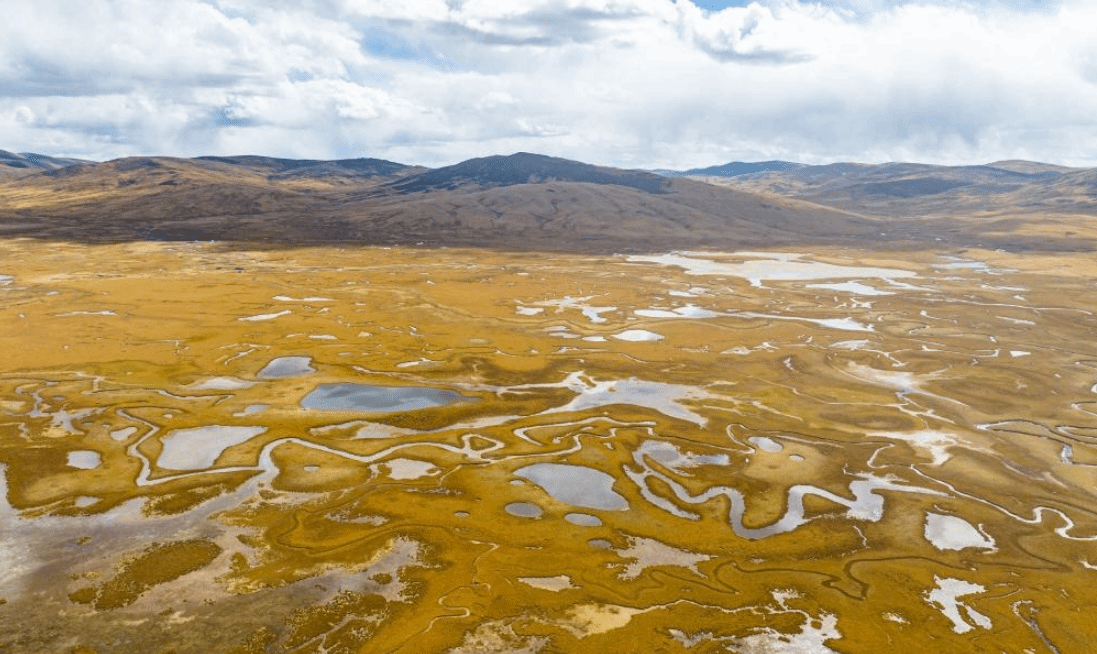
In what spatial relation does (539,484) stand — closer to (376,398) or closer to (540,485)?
(540,485)

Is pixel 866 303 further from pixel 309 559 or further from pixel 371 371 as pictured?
pixel 309 559

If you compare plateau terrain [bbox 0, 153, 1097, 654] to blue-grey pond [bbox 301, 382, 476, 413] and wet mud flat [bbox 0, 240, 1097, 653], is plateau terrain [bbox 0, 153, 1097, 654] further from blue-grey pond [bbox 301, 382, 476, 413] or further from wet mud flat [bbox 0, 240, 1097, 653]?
blue-grey pond [bbox 301, 382, 476, 413]

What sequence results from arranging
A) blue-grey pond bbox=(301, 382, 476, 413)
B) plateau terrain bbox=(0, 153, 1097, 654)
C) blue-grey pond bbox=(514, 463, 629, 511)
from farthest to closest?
1. blue-grey pond bbox=(301, 382, 476, 413)
2. blue-grey pond bbox=(514, 463, 629, 511)
3. plateau terrain bbox=(0, 153, 1097, 654)

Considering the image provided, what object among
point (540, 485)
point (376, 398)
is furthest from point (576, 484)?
point (376, 398)

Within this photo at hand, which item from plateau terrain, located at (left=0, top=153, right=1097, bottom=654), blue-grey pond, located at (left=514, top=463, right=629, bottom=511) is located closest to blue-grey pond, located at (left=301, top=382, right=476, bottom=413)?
plateau terrain, located at (left=0, top=153, right=1097, bottom=654)

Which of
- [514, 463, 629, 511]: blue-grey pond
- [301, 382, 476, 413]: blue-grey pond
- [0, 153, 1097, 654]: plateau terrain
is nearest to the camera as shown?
[0, 153, 1097, 654]: plateau terrain

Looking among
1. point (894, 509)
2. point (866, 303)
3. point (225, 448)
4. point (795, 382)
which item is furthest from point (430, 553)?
point (866, 303)
